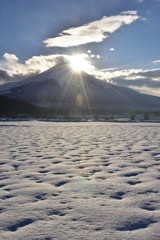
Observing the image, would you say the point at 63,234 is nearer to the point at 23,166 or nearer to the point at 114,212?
the point at 114,212

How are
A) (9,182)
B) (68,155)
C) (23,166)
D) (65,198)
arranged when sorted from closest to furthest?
(65,198), (9,182), (23,166), (68,155)

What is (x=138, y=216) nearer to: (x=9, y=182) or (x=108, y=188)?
(x=108, y=188)

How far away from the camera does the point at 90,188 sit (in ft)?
12.2

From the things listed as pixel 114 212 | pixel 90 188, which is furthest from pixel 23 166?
pixel 114 212

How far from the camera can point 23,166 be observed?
5.25 m

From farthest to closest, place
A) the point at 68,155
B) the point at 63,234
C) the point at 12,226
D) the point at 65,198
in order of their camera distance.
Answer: the point at 68,155, the point at 65,198, the point at 12,226, the point at 63,234

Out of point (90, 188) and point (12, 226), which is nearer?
point (12, 226)

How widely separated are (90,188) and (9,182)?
1633 millimetres

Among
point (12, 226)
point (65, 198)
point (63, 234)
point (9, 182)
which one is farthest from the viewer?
point (9, 182)

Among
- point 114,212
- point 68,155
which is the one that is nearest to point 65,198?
point 114,212

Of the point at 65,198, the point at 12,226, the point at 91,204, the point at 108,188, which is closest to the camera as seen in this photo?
the point at 12,226

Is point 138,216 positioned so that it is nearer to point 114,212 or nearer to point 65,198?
point 114,212

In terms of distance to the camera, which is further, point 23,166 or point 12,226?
point 23,166

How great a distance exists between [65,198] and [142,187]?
1.45 meters
